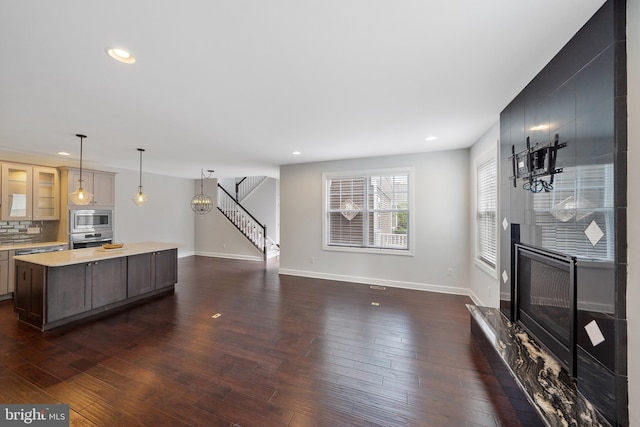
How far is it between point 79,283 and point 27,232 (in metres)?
3.04

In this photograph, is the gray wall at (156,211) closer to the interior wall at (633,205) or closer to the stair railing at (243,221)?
the stair railing at (243,221)

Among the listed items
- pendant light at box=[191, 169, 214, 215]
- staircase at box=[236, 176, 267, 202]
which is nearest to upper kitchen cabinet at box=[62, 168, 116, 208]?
pendant light at box=[191, 169, 214, 215]

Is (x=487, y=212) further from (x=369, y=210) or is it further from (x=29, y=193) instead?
(x=29, y=193)

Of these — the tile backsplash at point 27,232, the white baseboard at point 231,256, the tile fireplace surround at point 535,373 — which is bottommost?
the white baseboard at point 231,256

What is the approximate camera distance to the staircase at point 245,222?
7969mm

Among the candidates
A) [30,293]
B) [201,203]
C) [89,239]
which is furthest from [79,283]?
[201,203]

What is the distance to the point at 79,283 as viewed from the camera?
10.9 ft

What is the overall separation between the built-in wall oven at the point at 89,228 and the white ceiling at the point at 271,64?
2.17 metres

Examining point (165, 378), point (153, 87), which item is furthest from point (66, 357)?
point (153, 87)

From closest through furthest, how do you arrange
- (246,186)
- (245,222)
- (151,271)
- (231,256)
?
(151,271) < (231,256) < (245,222) < (246,186)

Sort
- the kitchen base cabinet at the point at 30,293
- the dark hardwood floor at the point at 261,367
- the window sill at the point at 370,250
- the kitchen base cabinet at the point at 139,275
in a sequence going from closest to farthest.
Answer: the dark hardwood floor at the point at 261,367 → the kitchen base cabinet at the point at 30,293 → the kitchen base cabinet at the point at 139,275 → the window sill at the point at 370,250

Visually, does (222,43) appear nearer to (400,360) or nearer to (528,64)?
(528,64)

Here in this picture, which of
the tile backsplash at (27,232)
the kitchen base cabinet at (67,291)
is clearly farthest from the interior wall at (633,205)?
the tile backsplash at (27,232)

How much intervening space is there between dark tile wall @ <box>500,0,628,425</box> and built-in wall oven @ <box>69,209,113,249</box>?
7655mm
